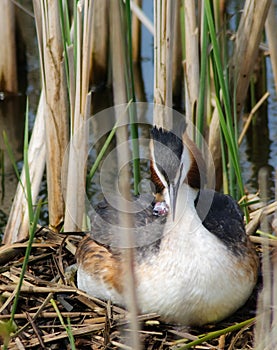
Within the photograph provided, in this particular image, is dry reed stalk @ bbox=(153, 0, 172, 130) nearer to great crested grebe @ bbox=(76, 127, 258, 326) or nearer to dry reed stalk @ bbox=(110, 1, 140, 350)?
great crested grebe @ bbox=(76, 127, 258, 326)

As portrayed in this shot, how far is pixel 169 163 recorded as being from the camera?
130 inches

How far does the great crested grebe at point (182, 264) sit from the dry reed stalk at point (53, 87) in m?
0.77

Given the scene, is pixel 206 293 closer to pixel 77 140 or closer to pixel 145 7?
pixel 77 140

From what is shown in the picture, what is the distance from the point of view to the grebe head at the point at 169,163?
10.8 ft

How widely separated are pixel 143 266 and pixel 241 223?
54 centimetres

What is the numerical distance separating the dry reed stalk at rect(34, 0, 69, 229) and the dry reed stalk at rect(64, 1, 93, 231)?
4.1 inches

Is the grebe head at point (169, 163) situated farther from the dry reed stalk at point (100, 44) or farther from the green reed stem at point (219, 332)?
the dry reed stalk at point (100, 44)

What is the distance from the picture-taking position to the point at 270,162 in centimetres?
634

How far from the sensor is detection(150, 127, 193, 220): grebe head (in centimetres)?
329

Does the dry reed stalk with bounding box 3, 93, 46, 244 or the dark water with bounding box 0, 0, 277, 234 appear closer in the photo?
the dry reed stalk with bounding box 3, 93, 46, 244

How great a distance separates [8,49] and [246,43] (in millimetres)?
3088

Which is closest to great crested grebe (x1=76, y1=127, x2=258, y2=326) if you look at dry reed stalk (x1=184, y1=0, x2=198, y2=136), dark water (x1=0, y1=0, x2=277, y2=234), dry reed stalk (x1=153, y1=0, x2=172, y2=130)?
dry reed stalk (x1=153, y1=0, x2=172, y2=130)

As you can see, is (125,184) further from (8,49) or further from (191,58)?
(8,49)

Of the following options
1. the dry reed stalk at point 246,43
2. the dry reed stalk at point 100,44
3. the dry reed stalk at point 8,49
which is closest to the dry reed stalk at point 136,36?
the dry reed stalk at point 100,44
